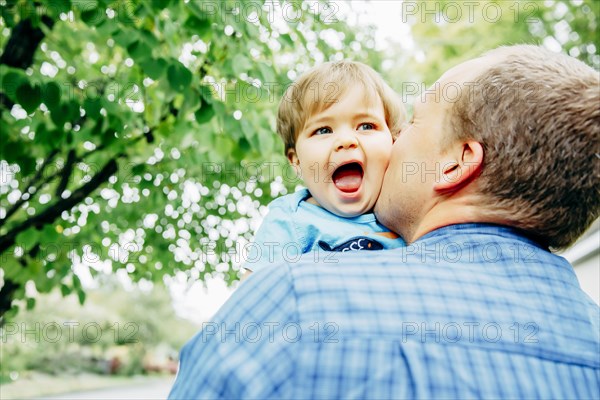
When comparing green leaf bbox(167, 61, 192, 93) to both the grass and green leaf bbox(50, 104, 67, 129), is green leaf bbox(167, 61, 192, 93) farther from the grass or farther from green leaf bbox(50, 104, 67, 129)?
the grass

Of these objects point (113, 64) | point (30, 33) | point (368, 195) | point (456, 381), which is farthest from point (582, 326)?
point (113, 64)

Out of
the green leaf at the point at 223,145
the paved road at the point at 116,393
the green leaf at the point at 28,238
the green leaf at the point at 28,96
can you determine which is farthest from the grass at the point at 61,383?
the green leaf at the point at 28,96

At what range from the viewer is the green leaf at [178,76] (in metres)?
2.80

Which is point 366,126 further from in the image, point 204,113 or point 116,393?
point 116,393

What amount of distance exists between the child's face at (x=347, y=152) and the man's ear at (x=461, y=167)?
569 mm

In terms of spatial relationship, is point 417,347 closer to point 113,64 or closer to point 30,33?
point 30,33

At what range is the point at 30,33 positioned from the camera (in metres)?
3.93

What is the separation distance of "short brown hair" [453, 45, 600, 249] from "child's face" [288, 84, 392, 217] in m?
0.66

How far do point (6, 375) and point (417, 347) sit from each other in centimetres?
617

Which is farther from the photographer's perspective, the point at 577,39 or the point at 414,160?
the point at 577,39

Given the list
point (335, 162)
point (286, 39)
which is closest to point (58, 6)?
point (286, 39)

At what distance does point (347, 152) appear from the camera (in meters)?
2.08

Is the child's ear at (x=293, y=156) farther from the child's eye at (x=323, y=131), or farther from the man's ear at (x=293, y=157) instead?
the child's eye at (x=323, y=131)

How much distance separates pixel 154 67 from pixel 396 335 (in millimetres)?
2028
